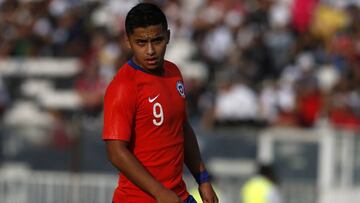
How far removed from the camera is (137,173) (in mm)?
5711

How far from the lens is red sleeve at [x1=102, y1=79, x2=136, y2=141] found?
575 cm

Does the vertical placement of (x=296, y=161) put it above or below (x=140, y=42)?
below

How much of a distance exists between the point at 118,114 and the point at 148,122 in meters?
0.21

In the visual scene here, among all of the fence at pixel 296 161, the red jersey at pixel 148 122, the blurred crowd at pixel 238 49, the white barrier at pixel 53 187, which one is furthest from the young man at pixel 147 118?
the blurred crowd at pixel 238 49

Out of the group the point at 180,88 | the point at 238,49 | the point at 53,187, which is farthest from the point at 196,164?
the point at 238,49

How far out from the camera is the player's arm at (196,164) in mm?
6277

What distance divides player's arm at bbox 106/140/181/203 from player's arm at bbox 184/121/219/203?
0.60 meters

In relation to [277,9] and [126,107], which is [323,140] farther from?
[126,107]

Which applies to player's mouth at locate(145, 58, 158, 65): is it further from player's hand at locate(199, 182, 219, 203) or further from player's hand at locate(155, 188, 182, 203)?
player's hand at locate(199, 182, 219, 203)

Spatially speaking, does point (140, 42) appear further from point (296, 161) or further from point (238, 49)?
point (238, 49)

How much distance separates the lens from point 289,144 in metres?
14.4

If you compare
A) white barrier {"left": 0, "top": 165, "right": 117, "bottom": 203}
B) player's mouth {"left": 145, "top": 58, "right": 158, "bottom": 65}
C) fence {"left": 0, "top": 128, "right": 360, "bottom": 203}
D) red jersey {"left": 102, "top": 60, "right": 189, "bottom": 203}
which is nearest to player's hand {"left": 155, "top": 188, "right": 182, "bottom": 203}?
red jersey {"left": 102, "top": 60, "right": 189, "bottom": 203}

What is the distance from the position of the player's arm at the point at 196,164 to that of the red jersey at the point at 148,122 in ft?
0.55

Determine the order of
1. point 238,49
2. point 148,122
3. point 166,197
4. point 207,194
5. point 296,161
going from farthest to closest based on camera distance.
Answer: point 238,49 < point 296,161 < point 207,194 < point 148,122 < point 166,197
